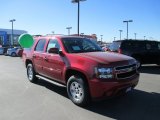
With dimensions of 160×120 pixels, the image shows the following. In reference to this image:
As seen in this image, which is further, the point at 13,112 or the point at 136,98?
the point at 136,98

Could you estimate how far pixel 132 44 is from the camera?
13.8 m

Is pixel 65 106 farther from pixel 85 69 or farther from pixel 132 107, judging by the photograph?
pixel 132 107

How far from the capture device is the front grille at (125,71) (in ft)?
18.6

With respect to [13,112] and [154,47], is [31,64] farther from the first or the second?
[154,47]

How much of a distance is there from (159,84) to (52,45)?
437cm

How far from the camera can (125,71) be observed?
5.85m

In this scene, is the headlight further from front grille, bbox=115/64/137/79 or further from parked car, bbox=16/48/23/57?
parked car, bbox=16/48/23/57

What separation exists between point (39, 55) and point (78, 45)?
5.81ft

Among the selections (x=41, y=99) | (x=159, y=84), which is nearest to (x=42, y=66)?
(x=41, y=99)

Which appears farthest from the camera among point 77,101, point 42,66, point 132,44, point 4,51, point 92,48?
point 4,51

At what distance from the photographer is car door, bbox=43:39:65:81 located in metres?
6.81

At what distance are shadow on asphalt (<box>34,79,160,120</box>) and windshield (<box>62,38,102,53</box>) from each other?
1511 mm

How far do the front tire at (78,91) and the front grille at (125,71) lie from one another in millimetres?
891

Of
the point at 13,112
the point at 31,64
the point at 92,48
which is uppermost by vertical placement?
the point at 92,48
